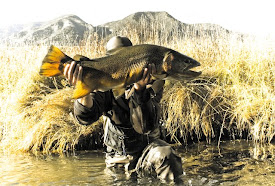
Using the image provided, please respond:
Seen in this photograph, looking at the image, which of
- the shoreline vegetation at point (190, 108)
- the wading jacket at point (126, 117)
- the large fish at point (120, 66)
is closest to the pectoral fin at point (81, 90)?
the large fish at point (120, 66)

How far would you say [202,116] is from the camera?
19.7 feet

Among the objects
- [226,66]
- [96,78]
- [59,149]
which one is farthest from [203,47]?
[96,78]

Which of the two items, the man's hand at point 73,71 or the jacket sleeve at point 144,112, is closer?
the man's hand at point 73,71

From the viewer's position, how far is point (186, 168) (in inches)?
179

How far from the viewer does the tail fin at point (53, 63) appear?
84.4 inches

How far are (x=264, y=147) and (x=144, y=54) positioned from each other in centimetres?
381

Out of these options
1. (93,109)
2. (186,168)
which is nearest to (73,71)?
(93,109)

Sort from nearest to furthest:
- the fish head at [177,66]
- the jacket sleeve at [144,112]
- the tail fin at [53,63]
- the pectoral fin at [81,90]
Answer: the tail fin at [53,63]
the pectoral fin at [81,90]
the fish head at [177,66]
the jacket sleeve at [144,112]

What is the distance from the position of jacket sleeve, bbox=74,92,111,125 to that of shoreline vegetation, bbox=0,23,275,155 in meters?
2.48

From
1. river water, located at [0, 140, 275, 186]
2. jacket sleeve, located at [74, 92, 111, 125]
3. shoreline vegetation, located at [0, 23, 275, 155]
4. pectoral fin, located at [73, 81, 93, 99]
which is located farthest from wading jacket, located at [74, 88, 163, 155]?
shoreline vegetation, located at [0, 23, 275, 155]

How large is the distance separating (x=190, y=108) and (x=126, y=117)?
8.15 feet

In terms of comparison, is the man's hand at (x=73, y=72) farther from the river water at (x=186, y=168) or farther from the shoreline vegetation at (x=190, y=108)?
the shoreline vegetation at (x=190, y=108)

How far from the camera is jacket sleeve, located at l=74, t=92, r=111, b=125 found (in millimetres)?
3270

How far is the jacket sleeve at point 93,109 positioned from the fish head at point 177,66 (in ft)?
3.85
